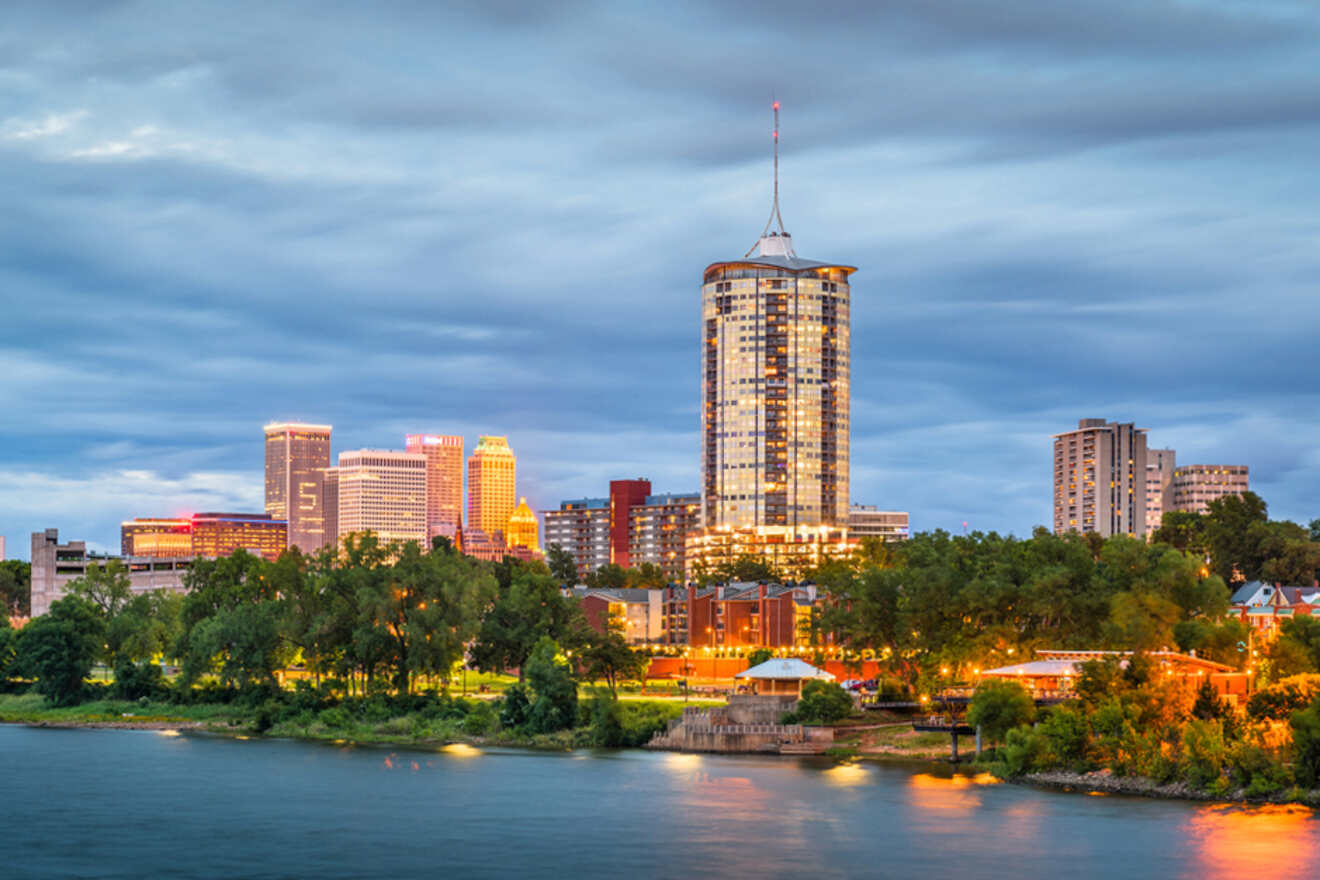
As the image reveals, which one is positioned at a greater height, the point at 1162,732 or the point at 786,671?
the point at 786,671

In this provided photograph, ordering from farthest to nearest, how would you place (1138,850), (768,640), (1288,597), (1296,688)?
(768,640) < (1288,597) < (1296,688) < (1138,850)

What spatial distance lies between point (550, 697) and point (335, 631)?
69.3 ft

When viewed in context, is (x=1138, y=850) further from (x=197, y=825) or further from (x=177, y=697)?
(x=177, y=697)

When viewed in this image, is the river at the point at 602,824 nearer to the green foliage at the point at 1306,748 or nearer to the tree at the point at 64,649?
the green foliage at the point at 1306,748

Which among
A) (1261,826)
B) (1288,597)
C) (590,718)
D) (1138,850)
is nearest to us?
(1138,850)

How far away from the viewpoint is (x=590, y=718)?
11231 cm

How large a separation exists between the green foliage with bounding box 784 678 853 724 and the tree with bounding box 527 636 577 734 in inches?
641

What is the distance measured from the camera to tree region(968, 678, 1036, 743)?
91.6m

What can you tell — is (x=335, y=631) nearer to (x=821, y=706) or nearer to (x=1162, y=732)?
(x=821, y=706)

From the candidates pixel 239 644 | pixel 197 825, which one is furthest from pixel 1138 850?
pixel 239 644

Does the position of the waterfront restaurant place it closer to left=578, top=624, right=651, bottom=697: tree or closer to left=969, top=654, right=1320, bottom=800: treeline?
left=969, top=654, right=1320, bottom=800: treeline

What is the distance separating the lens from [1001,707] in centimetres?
9181

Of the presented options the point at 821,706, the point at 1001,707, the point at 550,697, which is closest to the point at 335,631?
the point at 550,697

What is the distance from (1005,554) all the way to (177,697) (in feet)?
238
